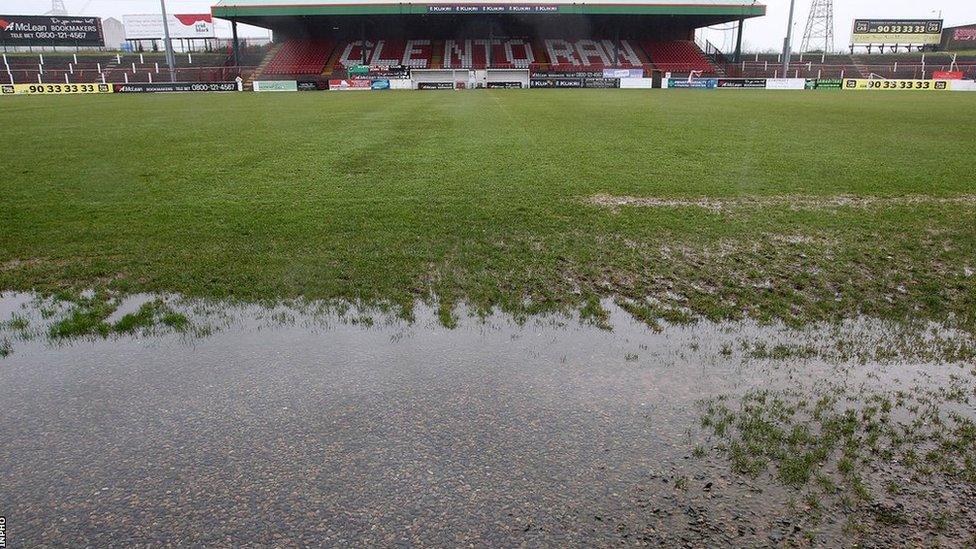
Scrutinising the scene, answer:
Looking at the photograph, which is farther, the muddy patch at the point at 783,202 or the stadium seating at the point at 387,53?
the stadium seating at the point at 387,53

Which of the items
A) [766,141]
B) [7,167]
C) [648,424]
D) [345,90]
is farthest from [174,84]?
[648,424]

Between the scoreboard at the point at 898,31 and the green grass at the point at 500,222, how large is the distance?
58.5 meters

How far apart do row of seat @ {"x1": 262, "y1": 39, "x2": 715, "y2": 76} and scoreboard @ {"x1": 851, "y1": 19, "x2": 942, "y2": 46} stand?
854 inches

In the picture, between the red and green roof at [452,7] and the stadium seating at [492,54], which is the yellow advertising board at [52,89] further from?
the stadium seating at [492,54]

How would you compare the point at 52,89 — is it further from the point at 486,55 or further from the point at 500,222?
the point at 500,222

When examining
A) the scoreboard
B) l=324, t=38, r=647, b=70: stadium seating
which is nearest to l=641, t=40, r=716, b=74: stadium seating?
l=324, t=38, r=647, b=70: stadium seating

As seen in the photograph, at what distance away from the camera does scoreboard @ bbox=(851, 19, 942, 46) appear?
202ft

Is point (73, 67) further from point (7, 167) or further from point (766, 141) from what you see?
point (766, 141)

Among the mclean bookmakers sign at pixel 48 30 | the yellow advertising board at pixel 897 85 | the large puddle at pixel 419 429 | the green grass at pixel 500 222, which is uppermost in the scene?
the mclean bookmakers sign at pixel 48 30

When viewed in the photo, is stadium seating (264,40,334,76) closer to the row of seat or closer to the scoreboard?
the row of seat

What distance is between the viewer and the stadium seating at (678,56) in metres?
49.4

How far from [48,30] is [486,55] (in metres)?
39.6

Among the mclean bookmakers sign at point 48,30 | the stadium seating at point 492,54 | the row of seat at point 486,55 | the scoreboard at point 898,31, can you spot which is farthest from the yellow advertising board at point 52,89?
the scoreboard at point 898,31

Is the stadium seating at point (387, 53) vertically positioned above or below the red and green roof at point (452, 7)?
below
